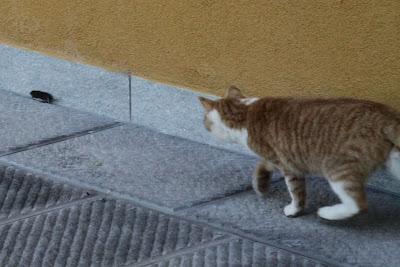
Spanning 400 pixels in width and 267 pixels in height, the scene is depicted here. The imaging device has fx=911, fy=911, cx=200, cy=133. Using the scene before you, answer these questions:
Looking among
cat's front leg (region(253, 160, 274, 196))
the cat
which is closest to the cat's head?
the cat

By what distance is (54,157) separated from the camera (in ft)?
18.0

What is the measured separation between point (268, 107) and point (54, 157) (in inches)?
56.8

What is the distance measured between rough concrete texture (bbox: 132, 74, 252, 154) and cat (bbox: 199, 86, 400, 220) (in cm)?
52

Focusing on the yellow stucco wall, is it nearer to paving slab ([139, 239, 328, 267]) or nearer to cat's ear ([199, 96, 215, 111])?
cat's ear ([199, 96, 215, 111])

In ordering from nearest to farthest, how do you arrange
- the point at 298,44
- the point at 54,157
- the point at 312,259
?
the point at 312,259
the point at 298,44
the point at 54,157

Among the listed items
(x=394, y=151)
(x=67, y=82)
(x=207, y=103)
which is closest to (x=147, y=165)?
(x=207, y=103)

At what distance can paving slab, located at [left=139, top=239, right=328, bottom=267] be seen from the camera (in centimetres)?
439

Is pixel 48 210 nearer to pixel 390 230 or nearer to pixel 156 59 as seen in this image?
pixel 156 59

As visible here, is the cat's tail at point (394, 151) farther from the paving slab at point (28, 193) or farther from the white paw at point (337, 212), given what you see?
the paving slab at point (28, 193)

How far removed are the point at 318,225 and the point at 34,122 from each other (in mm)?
2150

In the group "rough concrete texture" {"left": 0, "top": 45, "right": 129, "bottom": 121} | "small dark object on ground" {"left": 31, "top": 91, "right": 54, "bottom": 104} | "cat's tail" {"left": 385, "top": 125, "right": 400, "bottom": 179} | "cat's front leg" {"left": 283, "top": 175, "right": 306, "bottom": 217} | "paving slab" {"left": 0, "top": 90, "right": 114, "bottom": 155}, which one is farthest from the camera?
"small dark object on ground" {"left": 31, "top": 91, "right": 54, "bottom": 104}

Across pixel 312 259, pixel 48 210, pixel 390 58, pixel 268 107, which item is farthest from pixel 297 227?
pixel 48 210

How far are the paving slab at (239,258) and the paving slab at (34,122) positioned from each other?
1.62 metres

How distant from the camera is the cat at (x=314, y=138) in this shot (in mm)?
4434
